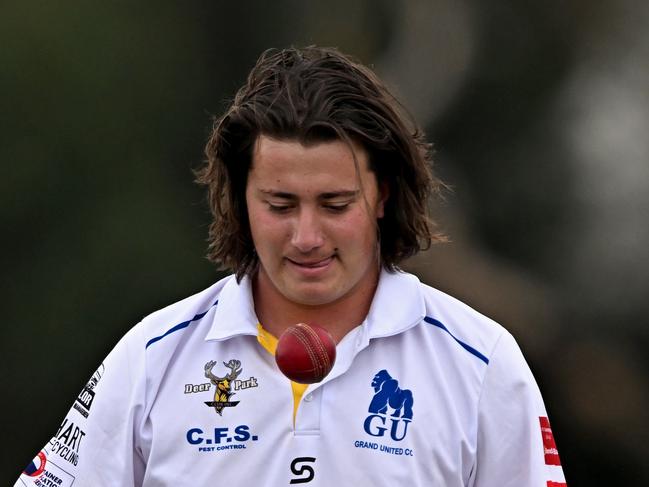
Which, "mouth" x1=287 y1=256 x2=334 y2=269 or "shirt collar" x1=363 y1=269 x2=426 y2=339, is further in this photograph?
"shirt collar" x1=363 y1=269 x2=426 y2=339

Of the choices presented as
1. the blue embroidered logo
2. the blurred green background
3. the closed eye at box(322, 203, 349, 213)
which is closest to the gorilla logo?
the blue embroidered logo

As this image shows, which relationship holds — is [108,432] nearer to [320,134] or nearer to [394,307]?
[394,307]

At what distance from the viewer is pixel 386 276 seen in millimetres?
3959

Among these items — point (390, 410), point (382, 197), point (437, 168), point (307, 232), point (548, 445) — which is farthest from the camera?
point (437, 168)

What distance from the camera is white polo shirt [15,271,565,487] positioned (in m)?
3.63

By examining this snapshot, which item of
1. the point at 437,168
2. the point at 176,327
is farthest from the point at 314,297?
the point at 437,168

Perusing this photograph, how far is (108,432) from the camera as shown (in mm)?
3727

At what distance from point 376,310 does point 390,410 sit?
31 centimetres

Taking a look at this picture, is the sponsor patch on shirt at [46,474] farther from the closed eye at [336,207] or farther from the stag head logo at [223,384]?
the closed eye at [336,207]

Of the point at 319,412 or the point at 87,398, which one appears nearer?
the point at 319,412

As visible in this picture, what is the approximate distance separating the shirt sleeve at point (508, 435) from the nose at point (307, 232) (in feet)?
2.07

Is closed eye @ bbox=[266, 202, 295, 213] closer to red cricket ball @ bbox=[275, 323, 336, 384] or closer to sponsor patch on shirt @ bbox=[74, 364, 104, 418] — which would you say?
red cricket ball @ bbox=[275, 323, 336, 384]

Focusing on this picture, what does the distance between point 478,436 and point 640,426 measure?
17.7ft

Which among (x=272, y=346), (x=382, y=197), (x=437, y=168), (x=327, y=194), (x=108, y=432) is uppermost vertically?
(x=437, y=168)
